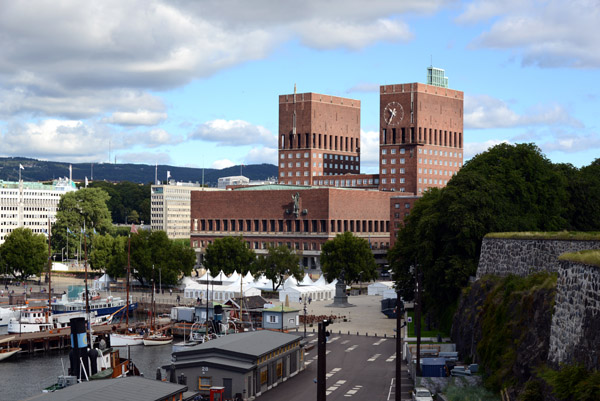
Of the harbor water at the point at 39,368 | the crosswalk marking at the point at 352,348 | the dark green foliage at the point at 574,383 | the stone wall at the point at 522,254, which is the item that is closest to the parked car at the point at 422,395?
the stone wall at the point at 522,254

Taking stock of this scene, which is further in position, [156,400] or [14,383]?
[14,383]

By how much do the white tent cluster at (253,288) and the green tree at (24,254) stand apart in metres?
42.7

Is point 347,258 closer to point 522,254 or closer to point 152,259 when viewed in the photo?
point 152,259

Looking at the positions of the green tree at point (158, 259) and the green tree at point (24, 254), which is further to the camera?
the green tree at point (24, 254)

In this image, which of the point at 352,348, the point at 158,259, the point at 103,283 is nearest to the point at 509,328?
the point at 352,348

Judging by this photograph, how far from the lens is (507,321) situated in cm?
5119

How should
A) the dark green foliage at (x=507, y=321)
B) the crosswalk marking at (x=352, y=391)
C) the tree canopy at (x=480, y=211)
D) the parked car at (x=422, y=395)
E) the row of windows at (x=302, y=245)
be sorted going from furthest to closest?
the row of windows at (x=302, y=245) → the tree canopy at (x=480, y=211) → the crosswalk marking at (x=352, y=391) → the parked car at (x=422, y=395) → the dark green foliage at (x=507, y=321)

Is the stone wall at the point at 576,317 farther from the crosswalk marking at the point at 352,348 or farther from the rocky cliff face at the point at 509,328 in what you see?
the crosswalk marking at the point at 352,348

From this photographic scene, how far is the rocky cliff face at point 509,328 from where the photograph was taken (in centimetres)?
4397

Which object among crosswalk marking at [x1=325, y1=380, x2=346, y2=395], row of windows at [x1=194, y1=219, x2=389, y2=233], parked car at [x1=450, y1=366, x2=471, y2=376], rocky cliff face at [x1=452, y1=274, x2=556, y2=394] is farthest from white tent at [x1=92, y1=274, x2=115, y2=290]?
parked car at [x1=450, y1=366, x2=471, y2=376]

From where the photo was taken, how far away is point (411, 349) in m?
67.6

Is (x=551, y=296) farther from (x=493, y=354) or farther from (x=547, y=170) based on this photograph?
(x=547, y=170)

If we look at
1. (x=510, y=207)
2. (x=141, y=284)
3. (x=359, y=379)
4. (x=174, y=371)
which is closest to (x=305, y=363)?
(x=359, y=379)

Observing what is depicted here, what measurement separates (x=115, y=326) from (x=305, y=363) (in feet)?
134
